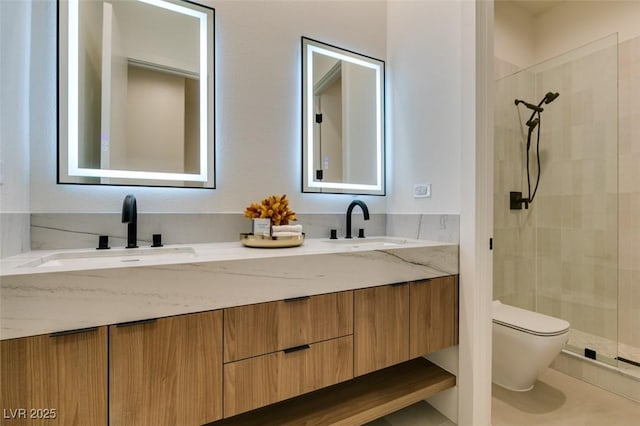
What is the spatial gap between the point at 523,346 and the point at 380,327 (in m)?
0.96

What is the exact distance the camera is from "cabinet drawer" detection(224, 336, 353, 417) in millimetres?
965

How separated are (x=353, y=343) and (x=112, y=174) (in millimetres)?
1228

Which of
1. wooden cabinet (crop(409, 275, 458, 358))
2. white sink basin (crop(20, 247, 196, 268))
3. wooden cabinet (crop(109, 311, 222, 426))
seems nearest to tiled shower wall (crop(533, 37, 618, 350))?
wooden cabinet (crop(409, 275, 458, 358))

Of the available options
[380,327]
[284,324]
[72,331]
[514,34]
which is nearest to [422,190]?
[380,327]

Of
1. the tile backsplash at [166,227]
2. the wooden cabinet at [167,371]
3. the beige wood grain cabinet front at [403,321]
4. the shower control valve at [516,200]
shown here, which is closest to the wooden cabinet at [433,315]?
the beige wood grain cabinet front at [403,321]

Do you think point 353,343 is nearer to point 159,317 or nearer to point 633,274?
point 159,317

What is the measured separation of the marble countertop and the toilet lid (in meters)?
0.79

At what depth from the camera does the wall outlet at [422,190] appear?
165 cm

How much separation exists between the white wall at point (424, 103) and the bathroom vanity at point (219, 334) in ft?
1.36

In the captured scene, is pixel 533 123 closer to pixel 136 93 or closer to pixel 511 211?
pixel 511 211

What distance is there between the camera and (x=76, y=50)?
4.06ft

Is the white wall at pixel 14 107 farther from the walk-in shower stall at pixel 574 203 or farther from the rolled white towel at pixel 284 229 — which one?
the walk-in shower stall at pixel 574 203

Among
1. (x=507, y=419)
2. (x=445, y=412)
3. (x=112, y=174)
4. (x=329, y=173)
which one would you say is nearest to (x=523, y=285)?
(x=507, y=419)

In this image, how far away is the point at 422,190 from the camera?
1689 millimetres
